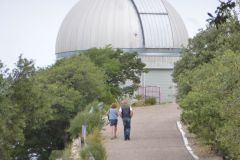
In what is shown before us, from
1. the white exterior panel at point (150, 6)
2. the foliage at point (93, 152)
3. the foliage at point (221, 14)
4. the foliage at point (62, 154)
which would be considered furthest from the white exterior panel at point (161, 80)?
the foliage at point (221, 14)

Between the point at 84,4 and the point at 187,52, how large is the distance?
41123mm

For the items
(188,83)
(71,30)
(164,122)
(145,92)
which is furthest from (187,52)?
(71,30)

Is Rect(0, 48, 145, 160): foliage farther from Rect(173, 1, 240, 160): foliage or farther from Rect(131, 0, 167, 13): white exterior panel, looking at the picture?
Rect(131, 0, 167, 13): white exterior panel

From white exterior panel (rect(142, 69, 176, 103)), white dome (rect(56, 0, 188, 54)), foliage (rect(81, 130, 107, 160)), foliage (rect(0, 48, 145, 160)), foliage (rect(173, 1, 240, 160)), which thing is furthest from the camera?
white exterior panel (rect(142, 69, 176, 103))

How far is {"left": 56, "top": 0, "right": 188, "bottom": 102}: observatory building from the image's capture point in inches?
3125

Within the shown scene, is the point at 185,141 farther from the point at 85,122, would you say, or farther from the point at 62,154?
the point at 62,154

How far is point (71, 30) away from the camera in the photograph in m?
81.2

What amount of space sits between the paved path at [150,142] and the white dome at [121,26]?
115 ft

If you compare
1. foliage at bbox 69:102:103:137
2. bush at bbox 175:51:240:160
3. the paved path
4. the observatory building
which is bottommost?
the paved path

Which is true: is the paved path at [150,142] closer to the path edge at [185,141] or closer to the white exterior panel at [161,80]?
the path edge at [185,141]

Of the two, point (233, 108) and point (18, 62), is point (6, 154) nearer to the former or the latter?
point (18, 62)

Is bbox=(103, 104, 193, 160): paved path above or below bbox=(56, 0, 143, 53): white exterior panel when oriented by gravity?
below

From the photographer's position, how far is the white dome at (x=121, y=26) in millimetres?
79438

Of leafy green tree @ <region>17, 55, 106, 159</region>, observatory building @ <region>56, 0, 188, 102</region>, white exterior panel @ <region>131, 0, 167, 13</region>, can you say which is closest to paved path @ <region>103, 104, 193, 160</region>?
leafy green tree @ <region>17, 55, 106, 159</region>
